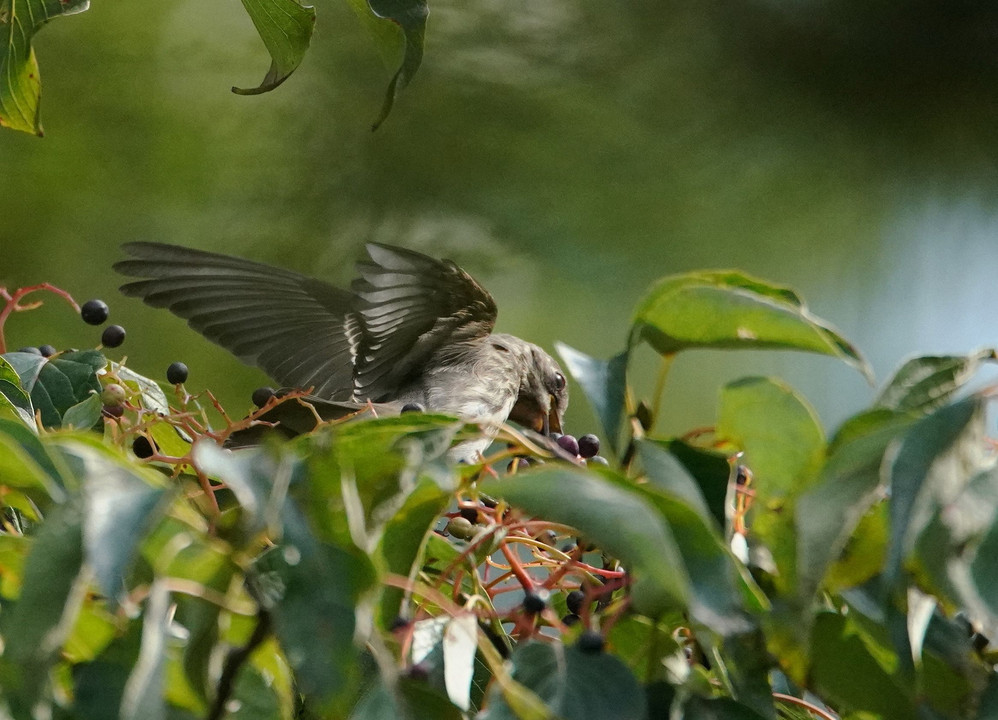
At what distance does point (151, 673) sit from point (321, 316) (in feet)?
4.83

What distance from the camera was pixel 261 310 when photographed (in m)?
1.73

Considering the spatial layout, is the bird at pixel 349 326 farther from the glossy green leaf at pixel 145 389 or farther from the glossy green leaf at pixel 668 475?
the glossy green leaf at pixel 668 475

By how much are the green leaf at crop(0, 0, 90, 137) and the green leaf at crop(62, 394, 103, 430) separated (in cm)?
30

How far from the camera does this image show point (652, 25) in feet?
15.3

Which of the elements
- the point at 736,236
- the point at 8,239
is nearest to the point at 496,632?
the point at 8,239

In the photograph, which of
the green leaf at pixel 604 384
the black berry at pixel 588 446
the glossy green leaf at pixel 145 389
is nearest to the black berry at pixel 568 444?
the black berry at pixel 588 446

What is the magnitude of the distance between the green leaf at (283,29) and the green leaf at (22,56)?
0.13 metres

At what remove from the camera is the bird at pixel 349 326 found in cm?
164

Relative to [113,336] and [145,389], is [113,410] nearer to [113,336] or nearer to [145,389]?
[145,389]

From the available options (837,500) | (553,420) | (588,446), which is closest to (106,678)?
(837,500)

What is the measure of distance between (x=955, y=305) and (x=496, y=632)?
162 inches

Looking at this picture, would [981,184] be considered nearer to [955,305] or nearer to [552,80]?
[955,305]

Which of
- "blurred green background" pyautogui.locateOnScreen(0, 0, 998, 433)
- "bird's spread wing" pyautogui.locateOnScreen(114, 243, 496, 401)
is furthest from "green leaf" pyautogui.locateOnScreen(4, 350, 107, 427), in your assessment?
"blurred green background" pyautogui.locateOnScreen(0, 0, 998, 433)

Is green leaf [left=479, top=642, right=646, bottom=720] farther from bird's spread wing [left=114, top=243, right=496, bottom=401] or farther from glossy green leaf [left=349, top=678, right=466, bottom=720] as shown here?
bird's spread wing [left=114, top=243, right=496, bottom=401]
